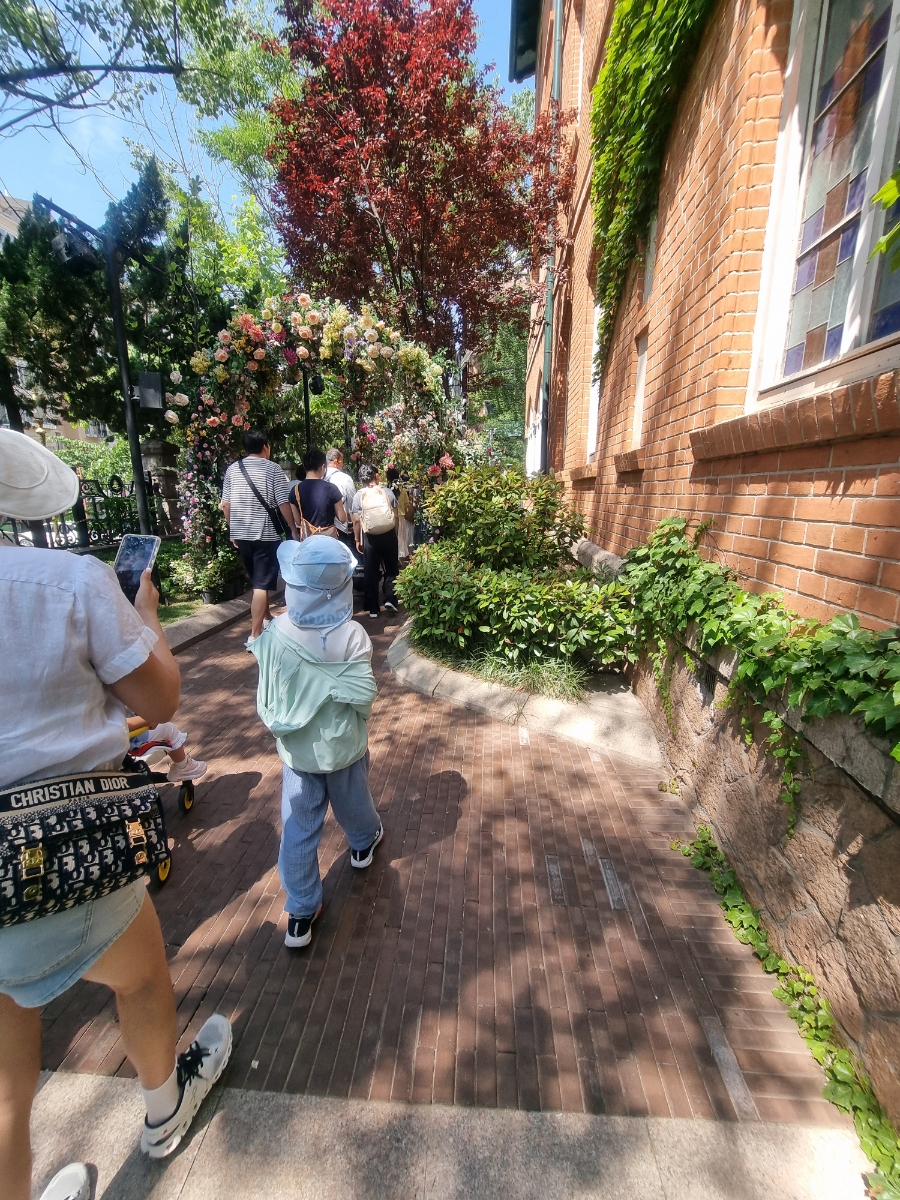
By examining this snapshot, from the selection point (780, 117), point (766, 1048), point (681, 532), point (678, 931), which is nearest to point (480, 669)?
point (681, 532)

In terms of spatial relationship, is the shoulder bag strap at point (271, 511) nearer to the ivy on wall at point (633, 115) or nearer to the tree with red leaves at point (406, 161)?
the ivy on wall at point (633, 115)

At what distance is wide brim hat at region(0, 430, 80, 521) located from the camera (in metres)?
1.14

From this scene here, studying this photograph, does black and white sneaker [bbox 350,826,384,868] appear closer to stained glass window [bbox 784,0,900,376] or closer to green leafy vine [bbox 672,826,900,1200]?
green leafy vine [bbox 672,826,900,1200]

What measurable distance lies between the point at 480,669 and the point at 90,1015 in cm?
318


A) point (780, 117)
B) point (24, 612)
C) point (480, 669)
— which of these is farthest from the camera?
point (480, 669)

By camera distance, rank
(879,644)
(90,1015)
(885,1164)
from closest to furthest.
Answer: (885,1164) → (879,644) → (90,1015)

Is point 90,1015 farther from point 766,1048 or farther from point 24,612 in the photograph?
point 766,1048

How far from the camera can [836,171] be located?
211 centimetres

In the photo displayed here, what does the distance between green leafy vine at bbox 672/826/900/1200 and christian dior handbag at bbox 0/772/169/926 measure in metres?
1.99

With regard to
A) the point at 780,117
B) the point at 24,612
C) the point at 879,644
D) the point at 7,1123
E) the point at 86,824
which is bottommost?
the point at 7,1123

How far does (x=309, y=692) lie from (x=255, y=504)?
133 inches

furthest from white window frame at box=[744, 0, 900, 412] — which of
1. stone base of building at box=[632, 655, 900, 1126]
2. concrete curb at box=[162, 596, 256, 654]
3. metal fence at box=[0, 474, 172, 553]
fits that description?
metal fence at box=[0, 474, 172, 553]

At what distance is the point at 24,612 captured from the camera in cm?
108

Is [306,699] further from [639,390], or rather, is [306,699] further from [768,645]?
[639,390]
